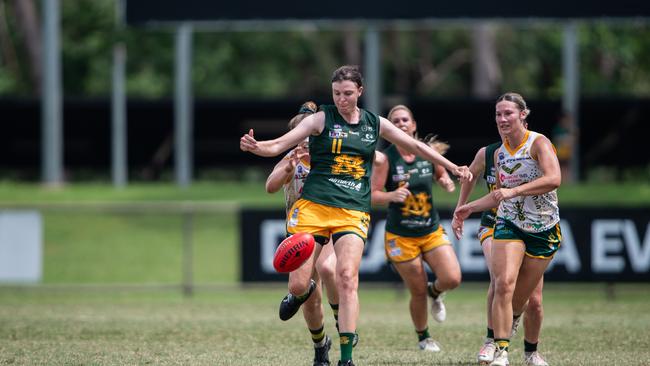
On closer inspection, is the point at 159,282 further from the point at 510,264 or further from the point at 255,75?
the point at 255,75

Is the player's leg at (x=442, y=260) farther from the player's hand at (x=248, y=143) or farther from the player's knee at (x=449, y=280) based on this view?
the player's hand at (x=248, y=143)

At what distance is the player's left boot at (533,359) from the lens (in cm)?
1012

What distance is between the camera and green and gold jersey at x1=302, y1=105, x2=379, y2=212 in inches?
372

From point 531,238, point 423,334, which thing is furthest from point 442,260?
point 531,238

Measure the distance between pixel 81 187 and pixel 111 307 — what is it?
982cm

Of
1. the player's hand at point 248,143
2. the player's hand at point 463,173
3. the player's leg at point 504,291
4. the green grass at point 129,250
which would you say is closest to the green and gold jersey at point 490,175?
the player's hand at point 463,173

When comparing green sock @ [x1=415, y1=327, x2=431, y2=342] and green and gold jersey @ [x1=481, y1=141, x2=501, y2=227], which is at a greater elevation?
green and gold jersey @ [x1=481, y1=141, x2=501, y2=227]

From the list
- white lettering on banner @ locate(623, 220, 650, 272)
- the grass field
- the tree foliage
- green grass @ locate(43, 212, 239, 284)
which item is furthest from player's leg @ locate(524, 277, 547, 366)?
the tree foliage

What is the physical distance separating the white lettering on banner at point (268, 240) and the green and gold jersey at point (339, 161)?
8.28 meters

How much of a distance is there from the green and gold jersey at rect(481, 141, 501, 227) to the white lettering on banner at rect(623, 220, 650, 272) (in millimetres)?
6803

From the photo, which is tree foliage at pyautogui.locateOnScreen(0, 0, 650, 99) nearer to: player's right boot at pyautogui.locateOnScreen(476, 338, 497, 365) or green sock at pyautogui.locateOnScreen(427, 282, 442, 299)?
green sock at pyautogui.locateOnScreen(427, 282, 442, 299)

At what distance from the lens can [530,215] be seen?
31.8ft

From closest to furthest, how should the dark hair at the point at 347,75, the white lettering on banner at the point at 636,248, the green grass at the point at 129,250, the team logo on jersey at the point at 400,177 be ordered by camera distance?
1. the dark hair at the point at 347,75
2. the team logo on jersey at the point at 400,177
3. the white lettering on banner at the point at 636,248
4. the green grass at the point at 129,250

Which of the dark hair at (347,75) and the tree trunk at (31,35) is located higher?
the tree trunk at (31,35)
